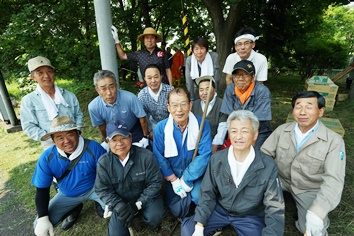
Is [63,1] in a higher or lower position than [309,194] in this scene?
higher

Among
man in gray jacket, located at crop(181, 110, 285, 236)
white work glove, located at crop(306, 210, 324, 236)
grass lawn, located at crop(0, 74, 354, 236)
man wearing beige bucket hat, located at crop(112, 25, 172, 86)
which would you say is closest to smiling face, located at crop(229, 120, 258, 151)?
man in gray jacket, located at crop(181, 110, 285, 236)

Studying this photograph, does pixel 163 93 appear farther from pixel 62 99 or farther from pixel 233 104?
pixel 62 99

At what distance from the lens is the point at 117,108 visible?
3.15 metres

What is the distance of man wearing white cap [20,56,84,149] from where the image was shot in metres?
2.86

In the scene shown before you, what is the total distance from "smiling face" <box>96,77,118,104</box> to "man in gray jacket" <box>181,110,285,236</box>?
1.67m

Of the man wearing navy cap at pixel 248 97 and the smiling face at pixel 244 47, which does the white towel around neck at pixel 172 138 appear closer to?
the man wearing navy cap at pixel 248 97

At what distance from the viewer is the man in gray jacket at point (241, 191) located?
2.05 m

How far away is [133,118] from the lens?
3344 millimetres

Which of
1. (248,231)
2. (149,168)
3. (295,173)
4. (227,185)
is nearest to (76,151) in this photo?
(149,168)

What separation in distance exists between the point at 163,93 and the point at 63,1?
3152 millimetres

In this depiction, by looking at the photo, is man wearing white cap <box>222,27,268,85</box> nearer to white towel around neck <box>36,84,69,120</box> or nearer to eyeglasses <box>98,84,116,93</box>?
eyeglasses <box>98,84,116,93</box>

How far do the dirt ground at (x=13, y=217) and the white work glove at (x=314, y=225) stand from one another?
11.1 feet

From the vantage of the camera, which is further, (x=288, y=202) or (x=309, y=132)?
(x=288, y=202)

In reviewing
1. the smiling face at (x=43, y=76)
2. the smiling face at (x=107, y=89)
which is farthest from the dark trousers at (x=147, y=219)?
the smiling face at (x=43, y=76)
